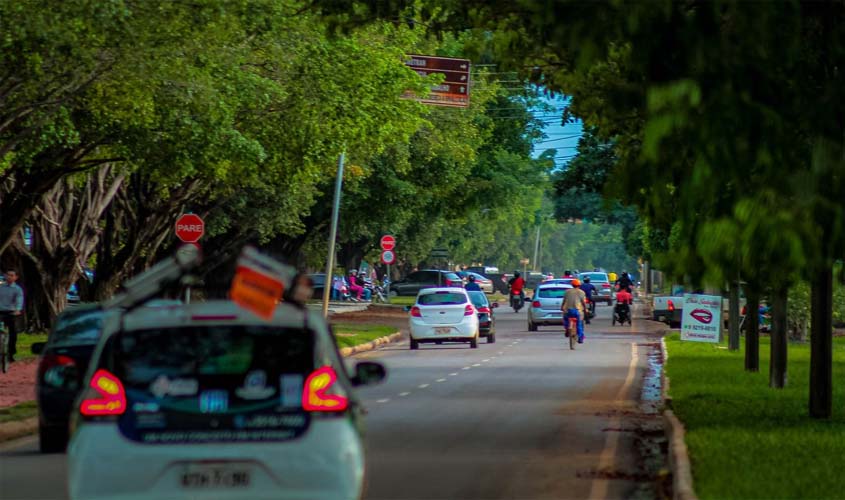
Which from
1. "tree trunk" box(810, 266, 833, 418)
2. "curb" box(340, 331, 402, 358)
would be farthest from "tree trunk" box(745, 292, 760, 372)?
"curb" box(340, 331, 402, 358)

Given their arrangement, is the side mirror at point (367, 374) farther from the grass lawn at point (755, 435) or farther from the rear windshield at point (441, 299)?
the rear windshield at point (441, 299)

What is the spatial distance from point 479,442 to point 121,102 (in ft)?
39.0

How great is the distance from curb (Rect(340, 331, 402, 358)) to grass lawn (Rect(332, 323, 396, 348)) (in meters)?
0.14

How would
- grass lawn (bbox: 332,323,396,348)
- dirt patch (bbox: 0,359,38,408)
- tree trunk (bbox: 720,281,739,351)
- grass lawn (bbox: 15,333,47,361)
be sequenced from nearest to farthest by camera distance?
dirt patch (bbox: 0,359,38,408) → grass lawn (bbox: 15,333,47,361) → tree trunk (bbox: 720,281,739,351) → grass lawn (bbox: 332,323,396,348)

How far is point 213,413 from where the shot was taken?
948cm

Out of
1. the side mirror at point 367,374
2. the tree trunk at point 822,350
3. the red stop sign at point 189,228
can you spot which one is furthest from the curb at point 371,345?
the side mirror at point 367,374

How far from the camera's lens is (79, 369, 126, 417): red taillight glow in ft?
31.1

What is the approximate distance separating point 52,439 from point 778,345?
1099 cm

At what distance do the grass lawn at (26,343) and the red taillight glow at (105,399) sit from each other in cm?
2346

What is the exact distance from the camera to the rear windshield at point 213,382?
31.0ft

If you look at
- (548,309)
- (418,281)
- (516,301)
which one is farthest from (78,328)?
(418,281)

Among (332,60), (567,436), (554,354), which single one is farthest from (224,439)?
(554,354)

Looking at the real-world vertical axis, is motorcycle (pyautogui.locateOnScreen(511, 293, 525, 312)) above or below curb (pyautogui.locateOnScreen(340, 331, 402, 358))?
above

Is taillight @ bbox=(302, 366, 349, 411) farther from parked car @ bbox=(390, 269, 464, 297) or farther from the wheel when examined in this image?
parked car @ bbox=(390, 269, 464, 297)
